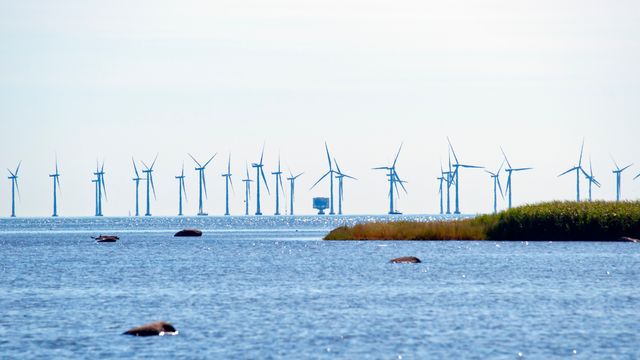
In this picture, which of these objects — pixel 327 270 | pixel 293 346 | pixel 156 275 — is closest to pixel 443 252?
pixel 327 270

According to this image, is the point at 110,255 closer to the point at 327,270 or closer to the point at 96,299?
the point at 327,270

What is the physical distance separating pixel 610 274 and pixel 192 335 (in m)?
38.6

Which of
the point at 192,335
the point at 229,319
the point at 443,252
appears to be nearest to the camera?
the point at 192,335

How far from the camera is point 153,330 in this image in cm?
4806

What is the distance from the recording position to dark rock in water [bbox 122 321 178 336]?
4791 centimetres

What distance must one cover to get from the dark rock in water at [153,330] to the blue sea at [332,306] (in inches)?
16.9

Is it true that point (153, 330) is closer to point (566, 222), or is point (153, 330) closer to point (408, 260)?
point (408, 260)

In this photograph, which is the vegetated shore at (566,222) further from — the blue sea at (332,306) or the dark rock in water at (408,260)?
the dark rock in water at (408,260)

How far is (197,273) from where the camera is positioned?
85.6 metres

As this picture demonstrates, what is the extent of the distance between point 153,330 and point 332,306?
547 inches

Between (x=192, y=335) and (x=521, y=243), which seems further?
(x=521, y=243)

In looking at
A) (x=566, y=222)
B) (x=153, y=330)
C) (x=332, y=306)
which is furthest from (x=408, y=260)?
(x=153, y=330)

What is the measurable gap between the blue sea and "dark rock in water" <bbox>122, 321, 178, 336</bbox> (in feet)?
1.41

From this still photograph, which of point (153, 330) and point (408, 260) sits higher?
point (408, 260)
